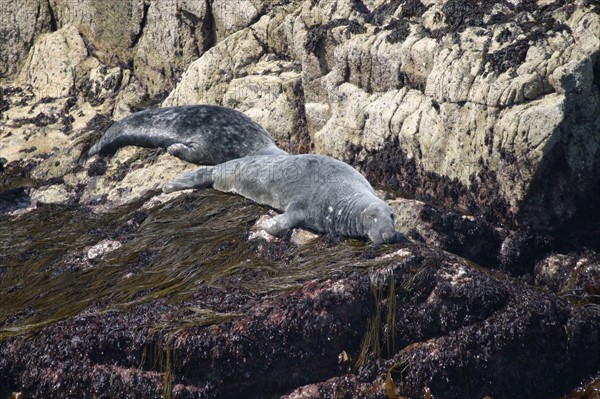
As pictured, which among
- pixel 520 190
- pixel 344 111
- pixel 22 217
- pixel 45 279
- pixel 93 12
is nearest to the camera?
pixel 45 279

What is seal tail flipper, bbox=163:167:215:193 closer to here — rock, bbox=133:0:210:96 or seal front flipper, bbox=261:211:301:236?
seal front flipper, bbox=261:211:301:236

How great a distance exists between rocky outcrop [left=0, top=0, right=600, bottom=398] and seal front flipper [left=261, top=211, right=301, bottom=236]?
0.14 metres

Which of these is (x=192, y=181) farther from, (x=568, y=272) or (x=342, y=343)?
(x=568, y=272)

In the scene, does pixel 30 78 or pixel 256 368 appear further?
pixel 30 78

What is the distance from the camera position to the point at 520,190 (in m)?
6.97

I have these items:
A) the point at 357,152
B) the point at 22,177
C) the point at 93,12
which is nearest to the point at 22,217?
the point at 22,177

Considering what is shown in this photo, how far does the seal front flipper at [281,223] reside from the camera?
6578 mm

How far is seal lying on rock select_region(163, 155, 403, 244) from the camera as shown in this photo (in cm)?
634

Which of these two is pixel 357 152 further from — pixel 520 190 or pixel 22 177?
pixel 22 177

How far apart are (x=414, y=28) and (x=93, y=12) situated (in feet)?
15.1

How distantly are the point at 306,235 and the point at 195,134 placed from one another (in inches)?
93.2

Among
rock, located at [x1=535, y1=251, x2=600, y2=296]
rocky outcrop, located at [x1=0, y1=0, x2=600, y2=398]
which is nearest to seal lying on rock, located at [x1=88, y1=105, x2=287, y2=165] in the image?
rocky outcrop, located at [x1=0, y1=0, x2=600, y2=398]

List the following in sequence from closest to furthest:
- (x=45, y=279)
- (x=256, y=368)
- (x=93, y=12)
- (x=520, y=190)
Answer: (x=256, y=368) → (x=45, y=279) → (x=520, y=190) → (x=93, y=12)

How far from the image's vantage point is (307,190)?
6.91 metres
